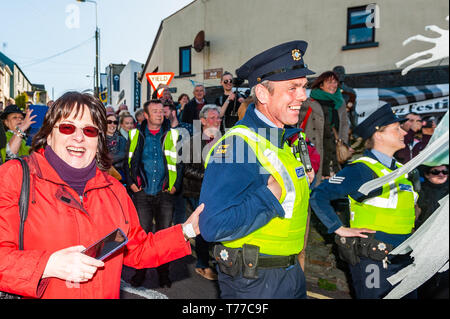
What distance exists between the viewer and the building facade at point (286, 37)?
40.8 ft

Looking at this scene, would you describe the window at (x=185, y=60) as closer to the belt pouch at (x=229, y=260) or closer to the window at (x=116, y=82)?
the belt pouch at (x=229, y=260)

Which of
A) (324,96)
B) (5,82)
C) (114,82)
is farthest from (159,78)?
(5,82)

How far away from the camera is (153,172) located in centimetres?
518

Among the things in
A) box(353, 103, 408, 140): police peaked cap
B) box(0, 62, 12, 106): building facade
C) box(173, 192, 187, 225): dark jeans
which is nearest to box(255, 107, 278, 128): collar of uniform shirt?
box(353, 103, 408, 140): police peaked cap

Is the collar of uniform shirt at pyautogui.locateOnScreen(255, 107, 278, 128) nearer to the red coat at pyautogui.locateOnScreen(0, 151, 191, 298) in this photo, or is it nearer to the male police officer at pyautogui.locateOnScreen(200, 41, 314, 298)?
the male police officer at pyautogui.locateOnScreen(200, 41, 314, 298)

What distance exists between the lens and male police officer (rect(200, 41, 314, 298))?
193 centimetres

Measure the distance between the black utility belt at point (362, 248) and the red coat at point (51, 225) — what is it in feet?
5.69

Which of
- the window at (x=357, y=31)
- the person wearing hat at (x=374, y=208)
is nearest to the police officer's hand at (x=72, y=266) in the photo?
the person wearing hat at (x=374, y=208)

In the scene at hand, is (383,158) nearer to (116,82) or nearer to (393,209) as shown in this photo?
(393,209)

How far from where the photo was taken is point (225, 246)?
86.0 inches

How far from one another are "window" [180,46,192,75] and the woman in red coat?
1593cm

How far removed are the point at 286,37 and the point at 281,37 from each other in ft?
0.67

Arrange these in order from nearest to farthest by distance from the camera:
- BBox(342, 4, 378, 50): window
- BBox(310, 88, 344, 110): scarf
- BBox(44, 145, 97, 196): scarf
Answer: BBox(44, 145, 97, 196): scarf < BBox(310, 88, 344, 110): scarf < BBox(342, 4, 378, 50): window
